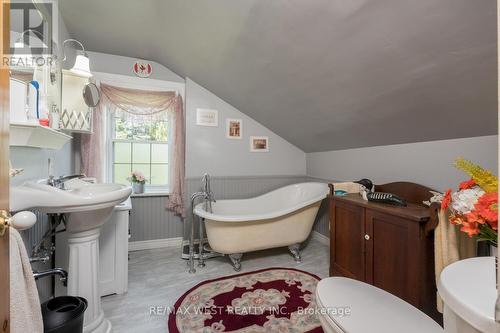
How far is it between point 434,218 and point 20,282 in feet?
6.02

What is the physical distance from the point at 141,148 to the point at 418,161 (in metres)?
3.05

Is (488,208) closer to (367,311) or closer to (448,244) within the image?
(367,311)

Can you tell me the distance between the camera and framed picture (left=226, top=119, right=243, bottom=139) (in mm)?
3133

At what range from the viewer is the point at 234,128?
10.4 ft

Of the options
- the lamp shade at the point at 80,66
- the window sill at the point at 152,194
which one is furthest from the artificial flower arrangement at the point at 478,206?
the window sill at the point at 152,194

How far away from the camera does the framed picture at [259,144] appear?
3270mm

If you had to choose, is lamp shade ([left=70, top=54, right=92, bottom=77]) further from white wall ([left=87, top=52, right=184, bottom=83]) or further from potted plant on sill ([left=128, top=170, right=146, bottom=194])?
potted plant on sill ([left=128, top=170, right=146, bottom=194])

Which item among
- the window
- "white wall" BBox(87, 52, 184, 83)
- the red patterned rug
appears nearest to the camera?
the red patterned rug

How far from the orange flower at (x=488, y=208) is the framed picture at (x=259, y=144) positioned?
275 centimetres

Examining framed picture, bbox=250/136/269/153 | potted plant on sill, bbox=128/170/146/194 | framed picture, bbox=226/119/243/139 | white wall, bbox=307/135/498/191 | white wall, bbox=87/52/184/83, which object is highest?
white wall, bbox=87/52/184/83

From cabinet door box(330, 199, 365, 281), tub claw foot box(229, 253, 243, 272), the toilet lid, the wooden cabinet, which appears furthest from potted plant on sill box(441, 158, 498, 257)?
tub claw foot box(229, 253, 243, 272)

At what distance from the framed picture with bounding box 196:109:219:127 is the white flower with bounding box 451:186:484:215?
2.68 metres

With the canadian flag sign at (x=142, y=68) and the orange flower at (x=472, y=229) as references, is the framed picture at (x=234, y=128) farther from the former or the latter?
the orange flower at (x=472, y=229)

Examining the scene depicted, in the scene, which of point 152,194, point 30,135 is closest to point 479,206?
point 30,135
